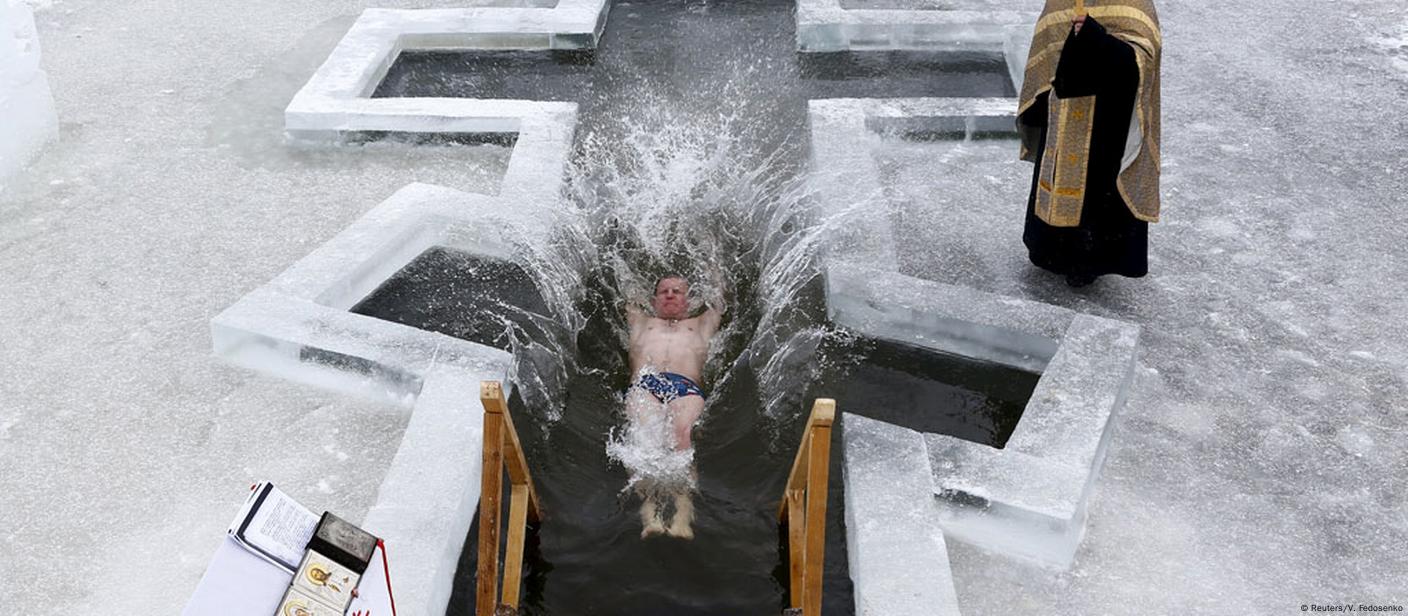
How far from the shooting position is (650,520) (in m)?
3.75

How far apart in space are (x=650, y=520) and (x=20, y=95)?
13.4 ft

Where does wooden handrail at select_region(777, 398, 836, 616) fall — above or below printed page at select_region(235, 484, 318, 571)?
below

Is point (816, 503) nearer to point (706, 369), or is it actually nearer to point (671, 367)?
point (671, 367)

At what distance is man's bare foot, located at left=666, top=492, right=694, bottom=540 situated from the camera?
3713 millimetres

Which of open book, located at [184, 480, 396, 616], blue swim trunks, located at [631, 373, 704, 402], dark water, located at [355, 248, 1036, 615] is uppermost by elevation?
open book, located at [184, 480, 396, 616]

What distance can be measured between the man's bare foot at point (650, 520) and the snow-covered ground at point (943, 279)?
2.87ft

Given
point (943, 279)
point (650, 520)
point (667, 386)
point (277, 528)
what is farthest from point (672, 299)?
point (277, 528)

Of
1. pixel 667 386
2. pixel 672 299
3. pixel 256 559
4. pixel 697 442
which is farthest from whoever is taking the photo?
pixel 672 299

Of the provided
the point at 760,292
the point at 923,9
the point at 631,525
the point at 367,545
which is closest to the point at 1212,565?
the point at 631,525

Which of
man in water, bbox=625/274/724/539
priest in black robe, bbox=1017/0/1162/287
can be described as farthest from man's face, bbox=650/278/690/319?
priest in black robe, bbox=1017/0/1162/287

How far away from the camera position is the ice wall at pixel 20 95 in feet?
18.1

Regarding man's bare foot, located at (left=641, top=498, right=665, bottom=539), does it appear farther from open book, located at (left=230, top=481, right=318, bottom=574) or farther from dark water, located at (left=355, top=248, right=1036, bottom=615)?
open book, located at (left=230, top=481, right=318, bottom=574)

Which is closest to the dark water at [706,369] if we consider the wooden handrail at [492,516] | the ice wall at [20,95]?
the wooden handrail at [492,516]

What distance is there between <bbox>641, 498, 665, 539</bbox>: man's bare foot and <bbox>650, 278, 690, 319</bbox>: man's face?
1167mm
